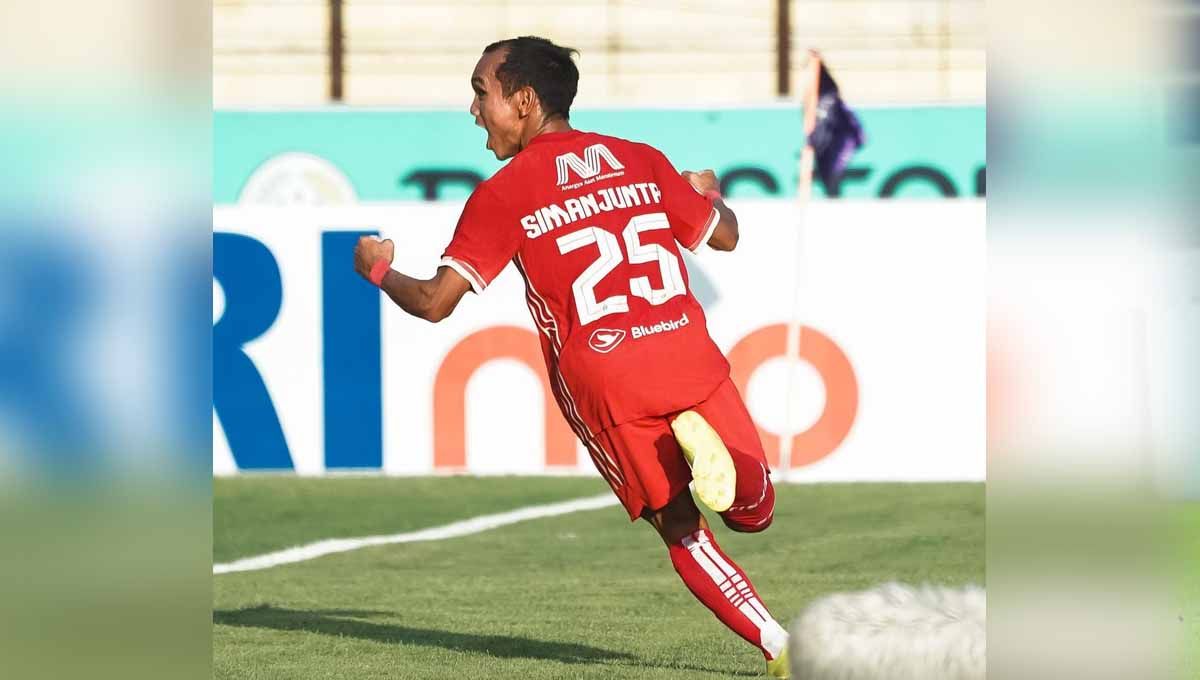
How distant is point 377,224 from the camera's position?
12.3 metres

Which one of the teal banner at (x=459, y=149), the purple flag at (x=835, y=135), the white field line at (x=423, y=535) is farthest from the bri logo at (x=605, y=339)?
the teal banner at (x=459, y=149)

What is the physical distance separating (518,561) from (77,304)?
19.4 ft

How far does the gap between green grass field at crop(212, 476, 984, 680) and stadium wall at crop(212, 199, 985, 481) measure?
364 millimetres

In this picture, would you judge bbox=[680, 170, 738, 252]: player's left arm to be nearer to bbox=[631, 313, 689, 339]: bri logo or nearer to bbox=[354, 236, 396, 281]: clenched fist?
bbox=[631, 313, 689, 339]: bri logo

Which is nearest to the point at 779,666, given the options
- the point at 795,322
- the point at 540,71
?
the point at 540,71

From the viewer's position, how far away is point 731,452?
4.64m

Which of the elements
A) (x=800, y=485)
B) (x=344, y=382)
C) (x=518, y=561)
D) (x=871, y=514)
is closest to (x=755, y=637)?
(x=518, y=561)

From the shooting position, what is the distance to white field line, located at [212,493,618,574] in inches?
337

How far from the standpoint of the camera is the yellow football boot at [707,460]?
14.3 ft

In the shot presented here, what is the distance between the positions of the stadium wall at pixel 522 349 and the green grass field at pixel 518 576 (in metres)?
0.36

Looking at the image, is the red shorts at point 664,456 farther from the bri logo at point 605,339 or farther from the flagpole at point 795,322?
the flagpole at point 795,322

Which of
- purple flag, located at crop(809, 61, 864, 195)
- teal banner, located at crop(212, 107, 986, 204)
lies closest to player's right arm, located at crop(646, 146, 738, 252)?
purple flag, located at crop(809, 61, 864, 195)

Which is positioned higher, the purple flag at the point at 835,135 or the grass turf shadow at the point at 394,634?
the purple flag at the point at 835,135

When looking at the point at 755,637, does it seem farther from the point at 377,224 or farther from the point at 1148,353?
the point at 377,224
